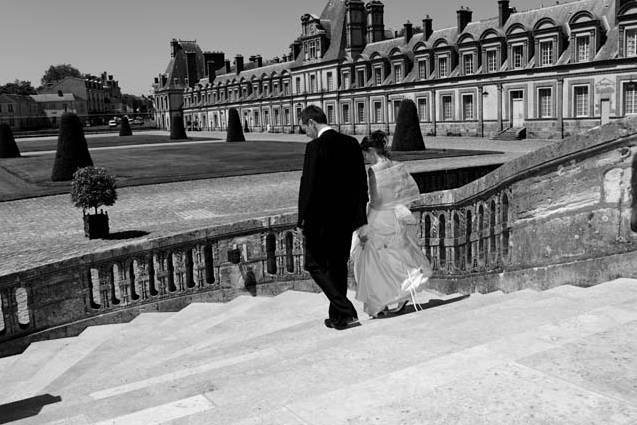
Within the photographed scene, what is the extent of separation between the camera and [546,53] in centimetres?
3638

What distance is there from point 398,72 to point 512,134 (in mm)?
13446

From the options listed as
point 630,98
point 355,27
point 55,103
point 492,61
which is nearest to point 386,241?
point 630,98

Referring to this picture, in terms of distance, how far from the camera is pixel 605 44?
3319 cm

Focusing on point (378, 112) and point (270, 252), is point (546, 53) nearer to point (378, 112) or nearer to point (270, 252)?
point (378, 112)

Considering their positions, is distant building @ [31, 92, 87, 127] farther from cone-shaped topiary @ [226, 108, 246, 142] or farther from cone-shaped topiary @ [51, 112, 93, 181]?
cone-shaped topiary @ [51, 112, 93, 181]

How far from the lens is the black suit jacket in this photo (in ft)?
15.7

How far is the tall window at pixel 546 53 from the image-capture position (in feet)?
118

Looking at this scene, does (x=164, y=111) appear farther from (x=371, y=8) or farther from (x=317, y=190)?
(x=317, y=190)

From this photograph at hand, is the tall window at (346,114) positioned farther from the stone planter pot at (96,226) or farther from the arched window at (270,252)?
the arched window at (270,252)

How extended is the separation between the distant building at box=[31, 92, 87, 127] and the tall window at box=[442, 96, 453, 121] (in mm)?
91759

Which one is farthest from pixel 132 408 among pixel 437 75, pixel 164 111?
pixel 164 111

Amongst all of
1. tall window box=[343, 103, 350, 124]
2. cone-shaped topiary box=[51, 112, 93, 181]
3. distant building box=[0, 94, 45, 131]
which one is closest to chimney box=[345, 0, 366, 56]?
tall window box=[343, 103, 350, 124]

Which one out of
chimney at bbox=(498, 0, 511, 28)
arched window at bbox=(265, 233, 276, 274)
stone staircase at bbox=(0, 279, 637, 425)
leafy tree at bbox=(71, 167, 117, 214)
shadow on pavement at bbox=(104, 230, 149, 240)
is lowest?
shadow on pavement at bbox=(104, 230, 149, 240)

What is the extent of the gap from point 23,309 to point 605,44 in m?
32.9
